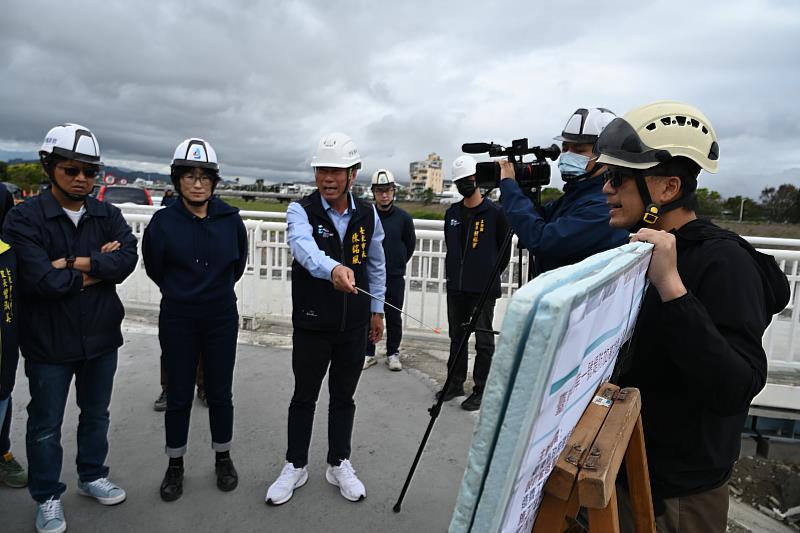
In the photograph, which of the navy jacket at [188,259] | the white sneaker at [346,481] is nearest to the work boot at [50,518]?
the navy jacket at [188,259]

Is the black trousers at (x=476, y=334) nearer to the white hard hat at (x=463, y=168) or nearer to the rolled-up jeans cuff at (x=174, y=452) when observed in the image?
the white hard hat at (x=463, y=168)

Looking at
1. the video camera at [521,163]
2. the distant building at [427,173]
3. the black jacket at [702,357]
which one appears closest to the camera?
the black jacket at [702,357]

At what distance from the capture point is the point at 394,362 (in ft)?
16.3

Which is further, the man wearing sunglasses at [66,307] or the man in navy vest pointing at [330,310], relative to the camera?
the man in navy vest pointing at [330,310]

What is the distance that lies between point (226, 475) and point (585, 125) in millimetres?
2871

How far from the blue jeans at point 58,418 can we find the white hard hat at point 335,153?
5.34 ft

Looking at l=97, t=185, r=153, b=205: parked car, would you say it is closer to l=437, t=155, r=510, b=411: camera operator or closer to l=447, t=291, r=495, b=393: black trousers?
l=437, t=155, r=510, b=411: camera operator

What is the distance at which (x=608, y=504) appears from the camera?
112cm

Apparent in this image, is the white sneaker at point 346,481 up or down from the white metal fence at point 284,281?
down

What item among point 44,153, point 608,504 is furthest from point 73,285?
point 608,504

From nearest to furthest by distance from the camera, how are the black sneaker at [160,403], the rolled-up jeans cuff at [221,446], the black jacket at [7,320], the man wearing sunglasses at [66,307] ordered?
1. the black jacket at [7,320]
2. the man wearing sunglasses at [66,307]
3. the rolled-up jeans cuff at [221,446]
4. the black sneaker at [160,403]

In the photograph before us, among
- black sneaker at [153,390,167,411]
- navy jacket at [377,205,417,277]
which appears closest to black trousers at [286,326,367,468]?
black sneaker at [153,390,167,411]

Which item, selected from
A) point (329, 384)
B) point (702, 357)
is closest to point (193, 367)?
point (329, 384)

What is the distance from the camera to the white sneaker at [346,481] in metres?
2.88
